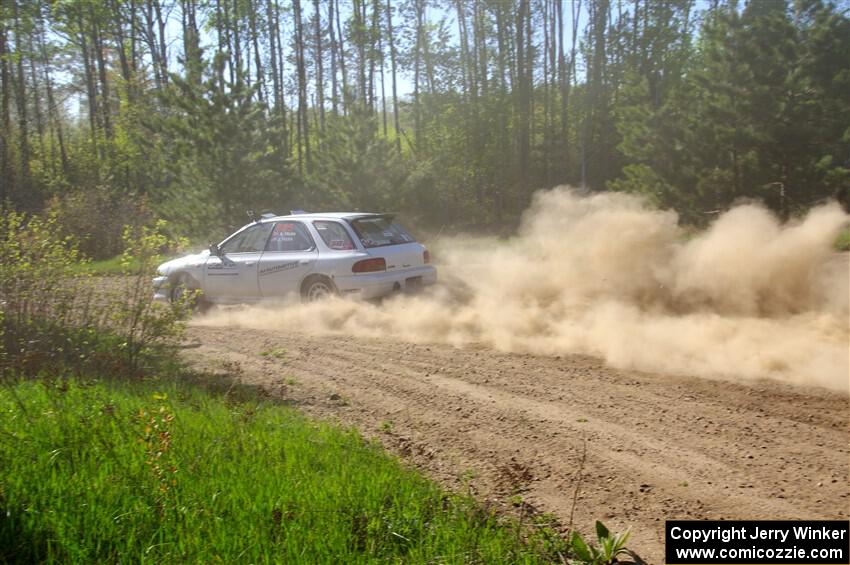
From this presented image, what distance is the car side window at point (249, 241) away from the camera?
11852 mm

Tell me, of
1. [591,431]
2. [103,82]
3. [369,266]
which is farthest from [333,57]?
[591,431]

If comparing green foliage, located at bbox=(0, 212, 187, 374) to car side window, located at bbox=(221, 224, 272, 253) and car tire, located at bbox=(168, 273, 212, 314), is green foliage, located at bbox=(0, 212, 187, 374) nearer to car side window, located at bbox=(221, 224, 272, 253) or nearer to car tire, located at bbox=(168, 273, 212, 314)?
car side window, located at bbox=(221, 224, 272, 253)

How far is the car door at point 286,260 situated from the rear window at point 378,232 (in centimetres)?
79

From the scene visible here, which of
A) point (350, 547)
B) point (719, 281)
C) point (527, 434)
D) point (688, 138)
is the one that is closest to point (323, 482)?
point (350, 547)

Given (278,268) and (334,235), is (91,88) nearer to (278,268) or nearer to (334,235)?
(278,268)

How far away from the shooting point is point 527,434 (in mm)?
5539

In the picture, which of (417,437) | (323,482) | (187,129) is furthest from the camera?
(187,129)

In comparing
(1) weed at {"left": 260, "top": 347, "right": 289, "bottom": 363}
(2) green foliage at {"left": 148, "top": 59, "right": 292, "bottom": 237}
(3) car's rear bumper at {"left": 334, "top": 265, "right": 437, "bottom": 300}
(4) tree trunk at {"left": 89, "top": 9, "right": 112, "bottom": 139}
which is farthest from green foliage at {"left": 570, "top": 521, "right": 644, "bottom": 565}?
(4) tree trunk at {"left": 89, "top": 9, "right": 112, "bottom": 139}

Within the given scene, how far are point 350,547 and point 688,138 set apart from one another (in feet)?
59.2

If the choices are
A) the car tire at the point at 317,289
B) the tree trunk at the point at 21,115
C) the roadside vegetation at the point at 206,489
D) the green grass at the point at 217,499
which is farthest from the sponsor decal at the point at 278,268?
the tree trunk at the point at 21,115

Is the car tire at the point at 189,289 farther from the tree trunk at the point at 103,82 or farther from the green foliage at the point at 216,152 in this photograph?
the tree trunk at the point at 103,82

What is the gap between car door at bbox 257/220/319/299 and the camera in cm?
1120

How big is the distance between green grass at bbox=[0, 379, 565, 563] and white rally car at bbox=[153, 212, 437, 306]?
207 inches

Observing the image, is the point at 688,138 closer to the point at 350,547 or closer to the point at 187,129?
the point at 187,129
